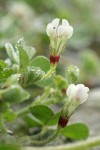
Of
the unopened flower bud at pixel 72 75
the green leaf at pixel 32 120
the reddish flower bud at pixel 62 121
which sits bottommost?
the reddish flower bud at pixel 62 121

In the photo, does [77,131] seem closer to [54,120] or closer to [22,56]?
[54,120]

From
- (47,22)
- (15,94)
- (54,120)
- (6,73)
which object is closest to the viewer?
(15,94)

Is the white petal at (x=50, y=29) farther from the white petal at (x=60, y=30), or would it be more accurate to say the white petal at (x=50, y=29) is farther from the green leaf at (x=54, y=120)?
the green leaf at (x=54, y=120)

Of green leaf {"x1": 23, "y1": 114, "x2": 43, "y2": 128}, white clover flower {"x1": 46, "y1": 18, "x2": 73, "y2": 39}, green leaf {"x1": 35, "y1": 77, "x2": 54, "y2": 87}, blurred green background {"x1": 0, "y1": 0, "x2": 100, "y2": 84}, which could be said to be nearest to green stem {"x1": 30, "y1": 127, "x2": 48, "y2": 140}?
green leaf {"x1": 23, "y1": 114, "x2": 43, "y2": 128}

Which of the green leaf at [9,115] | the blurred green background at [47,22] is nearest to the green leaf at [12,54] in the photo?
the green leaf at [9,115]

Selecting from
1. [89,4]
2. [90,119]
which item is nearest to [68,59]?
[90,119]

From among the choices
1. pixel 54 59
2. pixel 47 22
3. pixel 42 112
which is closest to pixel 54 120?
pixel 42 112

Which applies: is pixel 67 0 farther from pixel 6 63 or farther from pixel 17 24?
pixel 6 63

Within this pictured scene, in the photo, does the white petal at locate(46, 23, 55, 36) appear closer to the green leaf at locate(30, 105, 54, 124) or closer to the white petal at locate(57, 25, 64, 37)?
the white petal at locate(57, 25, 64, 37)
